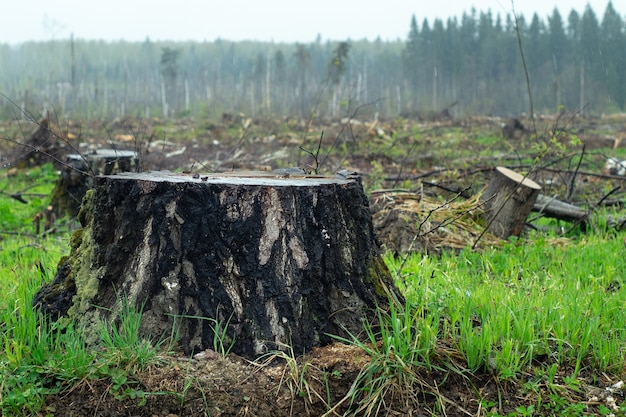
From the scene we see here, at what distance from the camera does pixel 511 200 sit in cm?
650

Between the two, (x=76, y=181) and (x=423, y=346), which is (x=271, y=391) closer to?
(x=423, y=346)

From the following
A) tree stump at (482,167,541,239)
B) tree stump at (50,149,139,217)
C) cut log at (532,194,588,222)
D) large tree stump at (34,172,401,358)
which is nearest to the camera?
large tree stump at (34,172,401,358)

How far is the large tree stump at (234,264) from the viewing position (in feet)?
9.82

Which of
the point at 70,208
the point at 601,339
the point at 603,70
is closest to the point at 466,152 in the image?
the point at 70,208

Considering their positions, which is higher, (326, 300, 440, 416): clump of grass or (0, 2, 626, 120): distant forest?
(0, 2, 626, 120): distant forest

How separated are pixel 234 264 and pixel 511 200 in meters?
4.35

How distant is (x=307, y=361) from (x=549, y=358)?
4.23 ft

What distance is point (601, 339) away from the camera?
3164 mm

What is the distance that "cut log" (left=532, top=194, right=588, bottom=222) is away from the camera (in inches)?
282

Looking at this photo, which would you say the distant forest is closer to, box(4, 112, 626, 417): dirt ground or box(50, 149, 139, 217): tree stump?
box(50, 149, 139, 217): tree stump

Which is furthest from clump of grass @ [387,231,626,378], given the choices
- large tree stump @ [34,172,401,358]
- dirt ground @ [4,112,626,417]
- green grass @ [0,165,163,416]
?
green grass @ [0,165,163,416]

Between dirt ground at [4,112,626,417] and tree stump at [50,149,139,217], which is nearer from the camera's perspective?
dirt ground at [4,112,626,417]

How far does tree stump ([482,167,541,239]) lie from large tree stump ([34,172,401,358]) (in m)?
3.73

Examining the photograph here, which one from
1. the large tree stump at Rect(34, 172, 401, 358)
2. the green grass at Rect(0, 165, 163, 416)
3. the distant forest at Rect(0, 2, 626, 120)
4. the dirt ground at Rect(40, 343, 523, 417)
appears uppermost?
the distant forest at Rect(0, 2, 626, 120)
